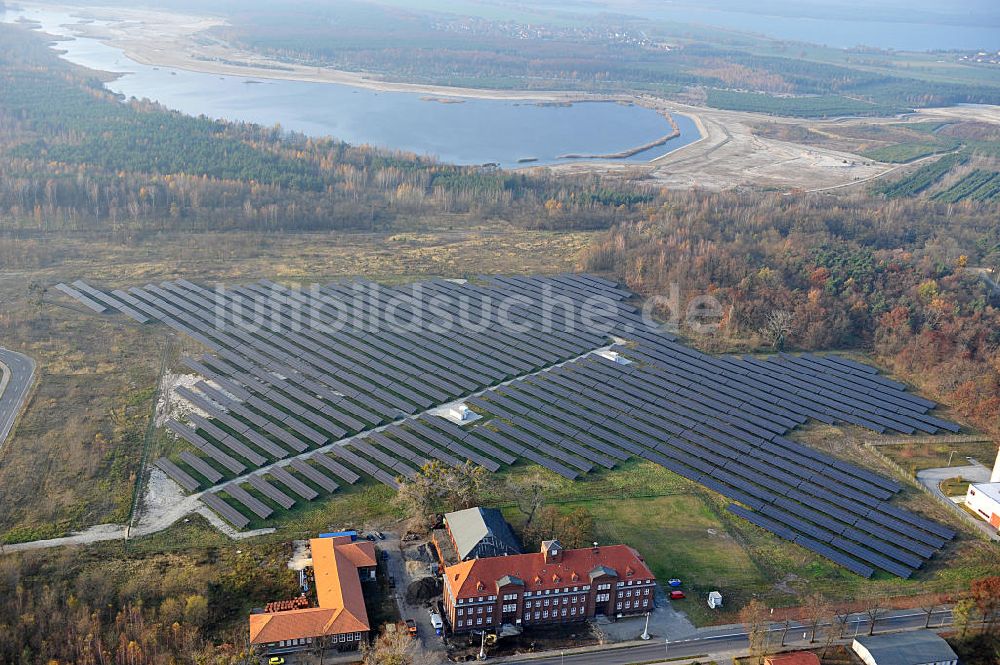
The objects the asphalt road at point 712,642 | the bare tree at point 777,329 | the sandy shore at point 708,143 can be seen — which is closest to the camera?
the asphalt road at point 712,642

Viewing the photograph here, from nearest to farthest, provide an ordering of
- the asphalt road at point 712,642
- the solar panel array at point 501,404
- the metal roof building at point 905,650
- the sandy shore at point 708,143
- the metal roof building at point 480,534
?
the metal roof building at point 905,650
the asphalt road at point 712,642
the metal roof building at point 480,534
the solar panel array at point 501,404
the sandy shore at point 708,143

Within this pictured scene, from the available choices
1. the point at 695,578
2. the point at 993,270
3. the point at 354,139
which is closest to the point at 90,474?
the point at 695,578

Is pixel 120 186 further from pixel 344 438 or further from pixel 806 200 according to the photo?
pixel 806 200

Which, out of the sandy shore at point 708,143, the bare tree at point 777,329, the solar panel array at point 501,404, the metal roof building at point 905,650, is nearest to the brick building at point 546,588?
the metal roof building at point 905,650

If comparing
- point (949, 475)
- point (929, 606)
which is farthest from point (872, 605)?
point (949, 475)

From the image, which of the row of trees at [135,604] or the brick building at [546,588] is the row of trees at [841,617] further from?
the row of trees at [135,604]
